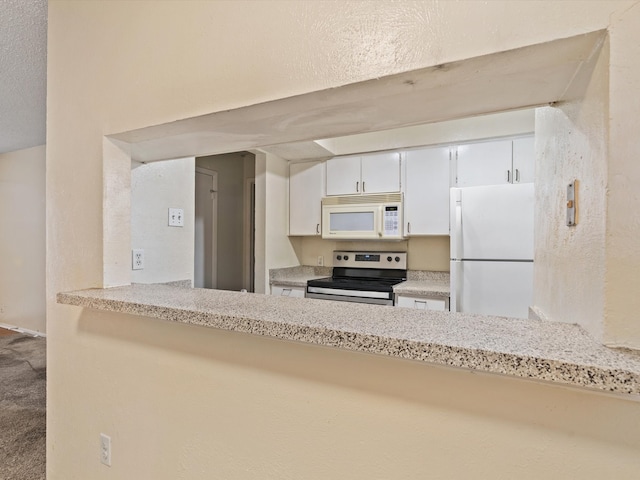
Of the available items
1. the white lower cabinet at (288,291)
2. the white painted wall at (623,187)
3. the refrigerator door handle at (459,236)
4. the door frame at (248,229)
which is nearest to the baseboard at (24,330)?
the door frame at (248,229)

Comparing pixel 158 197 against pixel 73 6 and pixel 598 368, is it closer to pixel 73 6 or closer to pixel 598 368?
pixel 73 6

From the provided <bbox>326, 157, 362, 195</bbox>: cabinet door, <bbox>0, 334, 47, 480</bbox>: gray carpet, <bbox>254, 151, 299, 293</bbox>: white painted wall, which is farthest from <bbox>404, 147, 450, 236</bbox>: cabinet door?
<bbox>0, 334, 47, 480</bbox>: gray carpet

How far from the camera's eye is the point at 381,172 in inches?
131

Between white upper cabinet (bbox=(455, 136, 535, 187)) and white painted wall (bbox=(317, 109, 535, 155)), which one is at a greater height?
white painted wall (bbox=(317, 109, 535, 155))

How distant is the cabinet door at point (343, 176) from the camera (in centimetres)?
345

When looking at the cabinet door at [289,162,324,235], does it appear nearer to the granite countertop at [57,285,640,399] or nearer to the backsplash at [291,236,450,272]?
the backsplash at [291,236,450,272]

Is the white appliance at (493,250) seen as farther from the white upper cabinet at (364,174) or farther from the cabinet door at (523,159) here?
the white upper cabinet at (364,174)

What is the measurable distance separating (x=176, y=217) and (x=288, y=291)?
1.68 m

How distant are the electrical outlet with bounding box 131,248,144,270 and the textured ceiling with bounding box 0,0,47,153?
129 centimetres

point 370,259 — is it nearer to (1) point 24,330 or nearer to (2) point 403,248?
(2) point 403,248

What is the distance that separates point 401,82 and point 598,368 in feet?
2.41

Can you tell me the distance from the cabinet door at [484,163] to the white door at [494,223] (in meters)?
0.49

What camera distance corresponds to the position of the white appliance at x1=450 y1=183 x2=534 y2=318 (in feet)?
7.69

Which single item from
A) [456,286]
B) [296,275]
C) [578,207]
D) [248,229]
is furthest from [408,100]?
[248,229]
